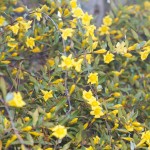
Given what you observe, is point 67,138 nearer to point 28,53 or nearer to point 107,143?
point 107,143

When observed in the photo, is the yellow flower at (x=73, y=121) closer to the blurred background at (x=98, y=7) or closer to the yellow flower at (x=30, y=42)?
the yellow flower at (x=30, y=42)

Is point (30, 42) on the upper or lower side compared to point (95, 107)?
upper

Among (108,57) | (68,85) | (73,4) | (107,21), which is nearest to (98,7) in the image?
(107,21)

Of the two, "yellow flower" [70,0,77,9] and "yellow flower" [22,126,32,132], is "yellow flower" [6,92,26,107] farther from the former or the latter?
"yellow flower" [70,0,77,9]

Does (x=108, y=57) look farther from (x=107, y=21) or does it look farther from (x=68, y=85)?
(x=107, y=21)

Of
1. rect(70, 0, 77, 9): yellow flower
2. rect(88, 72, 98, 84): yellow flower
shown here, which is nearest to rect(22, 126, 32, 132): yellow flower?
rect(88, 72, 98, 84): yellow flower

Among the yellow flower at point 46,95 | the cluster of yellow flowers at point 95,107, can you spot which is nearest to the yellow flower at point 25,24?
the yellow flower at point 46,95

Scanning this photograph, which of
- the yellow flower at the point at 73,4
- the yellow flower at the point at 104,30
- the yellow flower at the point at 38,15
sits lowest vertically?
the yellow flower at the point at 104,30

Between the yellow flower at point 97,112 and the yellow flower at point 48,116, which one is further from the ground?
the yellow flower at point 48,116

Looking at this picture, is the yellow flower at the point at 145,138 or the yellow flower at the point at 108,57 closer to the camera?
the yellow flower at the point at 145,138

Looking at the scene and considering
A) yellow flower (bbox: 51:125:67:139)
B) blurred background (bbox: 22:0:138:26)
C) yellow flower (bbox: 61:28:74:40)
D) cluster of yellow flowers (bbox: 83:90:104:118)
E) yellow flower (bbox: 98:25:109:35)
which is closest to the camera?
yellow flower (bbox: 51:125:67:139)
